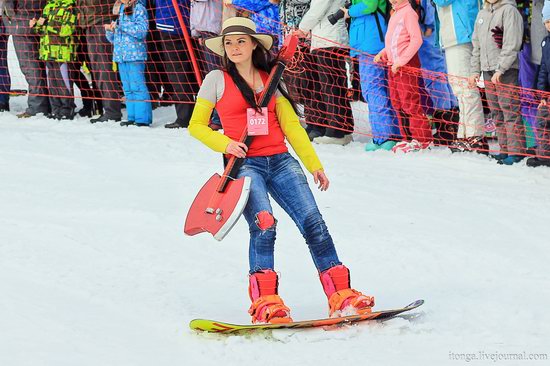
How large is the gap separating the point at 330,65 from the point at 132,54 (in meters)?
2.26

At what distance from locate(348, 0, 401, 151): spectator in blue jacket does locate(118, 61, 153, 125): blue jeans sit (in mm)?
2642

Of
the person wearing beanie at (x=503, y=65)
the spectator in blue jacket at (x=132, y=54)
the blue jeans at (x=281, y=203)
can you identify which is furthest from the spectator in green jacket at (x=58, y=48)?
the blue jeans at (x=281, y=203)

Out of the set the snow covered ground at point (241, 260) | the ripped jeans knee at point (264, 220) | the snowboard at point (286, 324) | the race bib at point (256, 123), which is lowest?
the snow covered ground at point (241, 260)

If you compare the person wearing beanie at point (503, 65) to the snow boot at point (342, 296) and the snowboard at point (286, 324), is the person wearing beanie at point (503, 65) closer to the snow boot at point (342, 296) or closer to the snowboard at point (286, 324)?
the snow boot at point (342, 296)

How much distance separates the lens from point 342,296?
4.62 metres

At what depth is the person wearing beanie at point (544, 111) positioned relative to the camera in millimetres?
7523

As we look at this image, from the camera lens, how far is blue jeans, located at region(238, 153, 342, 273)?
4664 millimetres

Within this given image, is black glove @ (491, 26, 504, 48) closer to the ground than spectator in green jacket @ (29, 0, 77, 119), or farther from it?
farther from it

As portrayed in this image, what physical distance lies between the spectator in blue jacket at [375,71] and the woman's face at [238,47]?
4.09 m

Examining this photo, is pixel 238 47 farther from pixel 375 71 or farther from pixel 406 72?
pixel 375 71

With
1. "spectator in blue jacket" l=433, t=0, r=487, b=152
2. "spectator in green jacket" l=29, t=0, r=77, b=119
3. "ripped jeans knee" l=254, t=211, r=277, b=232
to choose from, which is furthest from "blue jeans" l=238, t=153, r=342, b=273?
"spectator in green jacket" l=29, t=0, r=77, b=119

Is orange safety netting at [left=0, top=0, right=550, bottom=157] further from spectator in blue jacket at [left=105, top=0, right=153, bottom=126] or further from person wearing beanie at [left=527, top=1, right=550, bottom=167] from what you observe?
spectator in blue jacket at [left=105, top=0, right=153, bottom=126]

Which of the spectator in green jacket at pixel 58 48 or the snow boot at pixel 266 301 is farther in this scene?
the spectator in green jacket at pixel 58 48

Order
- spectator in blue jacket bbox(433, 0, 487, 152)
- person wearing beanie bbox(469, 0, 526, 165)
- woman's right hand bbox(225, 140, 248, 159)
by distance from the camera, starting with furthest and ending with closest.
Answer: spectator in blue jacket bbox(433, 0, 487, 152) → person wearing beanie bbox(469, 0, 526, 165) → woman's right hand bbox(225, 140, 248, 159)
